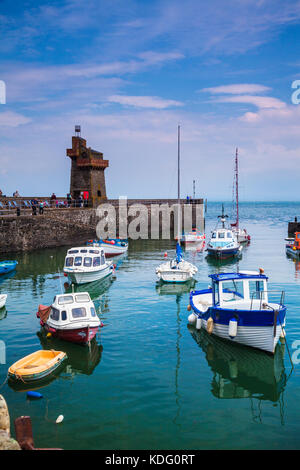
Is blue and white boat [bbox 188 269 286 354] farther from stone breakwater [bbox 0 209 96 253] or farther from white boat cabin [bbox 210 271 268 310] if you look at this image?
stone breakwater [bbox 0 209 96 253]

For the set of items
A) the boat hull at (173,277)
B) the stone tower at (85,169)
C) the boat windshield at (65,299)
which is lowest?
the boat hull at (173,277)

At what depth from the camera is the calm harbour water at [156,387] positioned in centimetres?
1109

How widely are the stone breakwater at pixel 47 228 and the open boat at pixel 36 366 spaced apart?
31.2m

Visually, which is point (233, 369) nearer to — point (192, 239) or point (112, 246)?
point (112, 246)

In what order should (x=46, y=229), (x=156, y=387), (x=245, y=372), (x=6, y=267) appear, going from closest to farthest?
(x=156, y=387)
(x=245, y=372)
(x=6, y=267)
(x=46, y=229)

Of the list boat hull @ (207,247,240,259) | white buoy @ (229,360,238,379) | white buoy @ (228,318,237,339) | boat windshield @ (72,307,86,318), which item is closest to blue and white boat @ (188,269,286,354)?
white buoy @ (228,318,237,339)

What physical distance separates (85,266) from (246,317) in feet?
54.5

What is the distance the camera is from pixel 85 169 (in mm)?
65188

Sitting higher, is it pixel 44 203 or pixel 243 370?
pixel 44 203

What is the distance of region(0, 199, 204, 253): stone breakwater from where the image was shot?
45.2 meters

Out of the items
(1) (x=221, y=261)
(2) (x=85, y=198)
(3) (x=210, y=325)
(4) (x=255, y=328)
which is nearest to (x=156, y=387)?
(3) (x=210, y=325)

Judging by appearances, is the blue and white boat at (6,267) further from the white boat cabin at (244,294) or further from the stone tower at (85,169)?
the stone tower at (85,169)

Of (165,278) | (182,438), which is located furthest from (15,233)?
(182,438)

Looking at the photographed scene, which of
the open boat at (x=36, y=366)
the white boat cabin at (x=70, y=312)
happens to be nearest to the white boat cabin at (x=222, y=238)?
the white boat cabin at (x=70, y=312)
